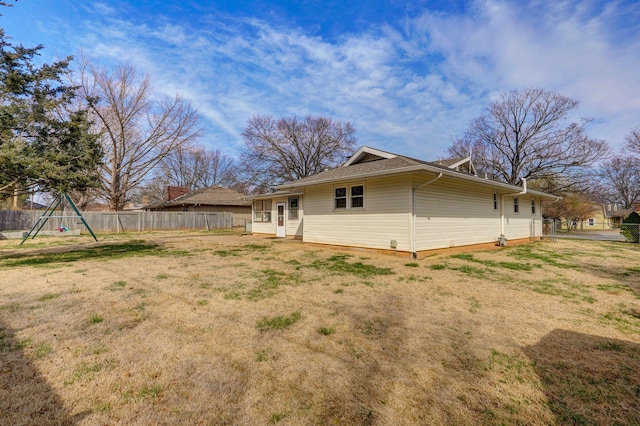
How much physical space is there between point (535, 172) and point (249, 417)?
31.0 metres

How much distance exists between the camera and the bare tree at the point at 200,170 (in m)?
40.0

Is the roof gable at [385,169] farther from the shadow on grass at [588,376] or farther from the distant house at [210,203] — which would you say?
the distant house at [210,203]

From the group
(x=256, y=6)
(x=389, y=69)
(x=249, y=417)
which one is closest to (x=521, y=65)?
(x=389, y=69)

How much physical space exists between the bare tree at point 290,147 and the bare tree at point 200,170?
498 inches

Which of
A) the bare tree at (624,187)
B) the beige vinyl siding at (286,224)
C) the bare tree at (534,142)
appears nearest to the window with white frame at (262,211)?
the beige vinyl siding at (286,224)

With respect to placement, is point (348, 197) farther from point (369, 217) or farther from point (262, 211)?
point (262, 211)

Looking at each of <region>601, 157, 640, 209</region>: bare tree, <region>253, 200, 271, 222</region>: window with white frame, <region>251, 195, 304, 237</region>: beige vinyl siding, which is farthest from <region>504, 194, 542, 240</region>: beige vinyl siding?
<region>601, 157, 640, 209</region>: bare tree

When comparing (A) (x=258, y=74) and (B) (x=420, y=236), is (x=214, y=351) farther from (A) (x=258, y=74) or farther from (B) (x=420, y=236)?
(A) (x=258, y=74)

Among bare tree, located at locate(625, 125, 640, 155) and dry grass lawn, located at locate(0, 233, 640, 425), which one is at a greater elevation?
bare tree, located at locate(625, 125, 640, 155)

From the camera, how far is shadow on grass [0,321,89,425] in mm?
1865

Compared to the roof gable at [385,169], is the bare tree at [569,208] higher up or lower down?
lower down

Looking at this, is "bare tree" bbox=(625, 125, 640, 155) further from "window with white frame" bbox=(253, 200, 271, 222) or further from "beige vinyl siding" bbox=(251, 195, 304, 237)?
"window with white frame" bbox=(253, 200, 271, 222)

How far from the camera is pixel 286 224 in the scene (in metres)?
16.8

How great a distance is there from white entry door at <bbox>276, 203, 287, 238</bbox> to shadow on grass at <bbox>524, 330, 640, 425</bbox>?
48.1ft
